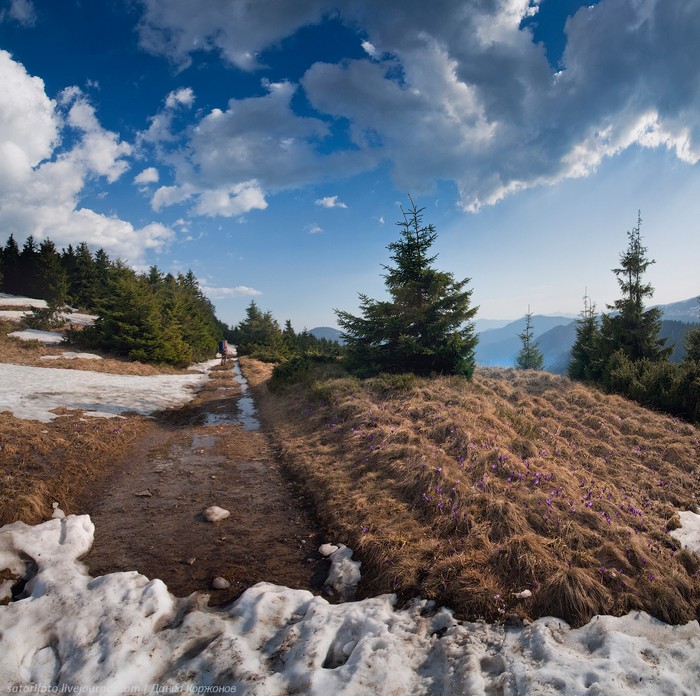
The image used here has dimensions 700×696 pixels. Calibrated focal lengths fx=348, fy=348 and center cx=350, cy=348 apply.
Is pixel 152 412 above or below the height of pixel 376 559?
above

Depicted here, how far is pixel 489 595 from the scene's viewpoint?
4.03 metres

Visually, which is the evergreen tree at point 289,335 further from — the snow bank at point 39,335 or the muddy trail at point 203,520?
the muddy trail at point 203,520

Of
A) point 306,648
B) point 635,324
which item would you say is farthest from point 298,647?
point 635,324

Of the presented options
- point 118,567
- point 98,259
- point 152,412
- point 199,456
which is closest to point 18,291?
point 98,259

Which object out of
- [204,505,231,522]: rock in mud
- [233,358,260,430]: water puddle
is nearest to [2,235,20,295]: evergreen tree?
[233,358,260,430]: water puddle

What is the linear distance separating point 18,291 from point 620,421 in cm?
7964

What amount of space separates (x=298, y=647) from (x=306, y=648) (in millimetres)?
88

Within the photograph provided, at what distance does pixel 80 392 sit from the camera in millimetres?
14000

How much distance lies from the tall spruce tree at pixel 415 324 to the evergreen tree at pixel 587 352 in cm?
920

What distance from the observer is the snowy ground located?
10.1 ft

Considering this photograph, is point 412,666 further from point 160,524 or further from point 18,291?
point 18,291

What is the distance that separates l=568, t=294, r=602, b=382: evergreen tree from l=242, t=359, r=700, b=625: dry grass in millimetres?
8127

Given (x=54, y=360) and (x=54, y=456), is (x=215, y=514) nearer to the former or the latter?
(x=54, y=456)

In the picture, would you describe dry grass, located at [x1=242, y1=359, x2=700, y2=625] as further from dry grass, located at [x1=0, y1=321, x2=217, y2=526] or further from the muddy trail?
dry grass, located at [x1=0, y1=321, x2=217, y2=526]
